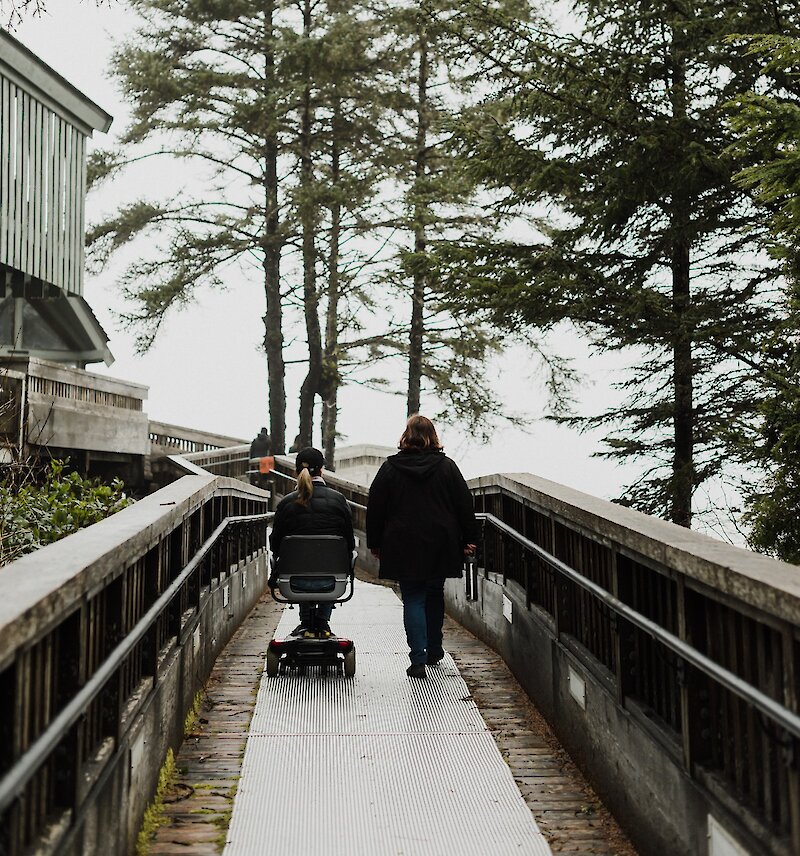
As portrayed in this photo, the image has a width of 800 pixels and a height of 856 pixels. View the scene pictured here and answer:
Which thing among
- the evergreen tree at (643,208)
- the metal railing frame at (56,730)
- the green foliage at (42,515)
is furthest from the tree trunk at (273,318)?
the metal railing frame at (56,730)

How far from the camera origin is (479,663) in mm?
6953

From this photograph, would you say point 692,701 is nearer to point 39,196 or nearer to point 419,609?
point 419,609

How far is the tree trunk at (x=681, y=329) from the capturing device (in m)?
10.6

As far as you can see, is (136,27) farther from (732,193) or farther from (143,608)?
(143,608)

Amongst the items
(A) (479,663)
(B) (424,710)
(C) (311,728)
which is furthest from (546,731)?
(A) (479,663)

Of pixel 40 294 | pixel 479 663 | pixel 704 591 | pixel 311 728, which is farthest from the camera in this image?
pixel 40 294

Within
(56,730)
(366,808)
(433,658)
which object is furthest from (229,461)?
(56,730)

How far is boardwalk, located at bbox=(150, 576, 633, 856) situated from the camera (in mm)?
3789

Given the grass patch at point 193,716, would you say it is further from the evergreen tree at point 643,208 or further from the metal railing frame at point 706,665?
the evergreen tree at point 643,208

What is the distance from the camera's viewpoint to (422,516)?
633 centimetres

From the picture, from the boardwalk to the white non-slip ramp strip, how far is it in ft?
0.09

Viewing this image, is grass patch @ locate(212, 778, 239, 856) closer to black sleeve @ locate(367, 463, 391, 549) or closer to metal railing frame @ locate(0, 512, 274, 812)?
metal railing frame @ locate(0, 512, 274, 812)

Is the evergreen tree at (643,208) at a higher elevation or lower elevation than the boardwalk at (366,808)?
higher

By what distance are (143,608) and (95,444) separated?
14.7 metres
